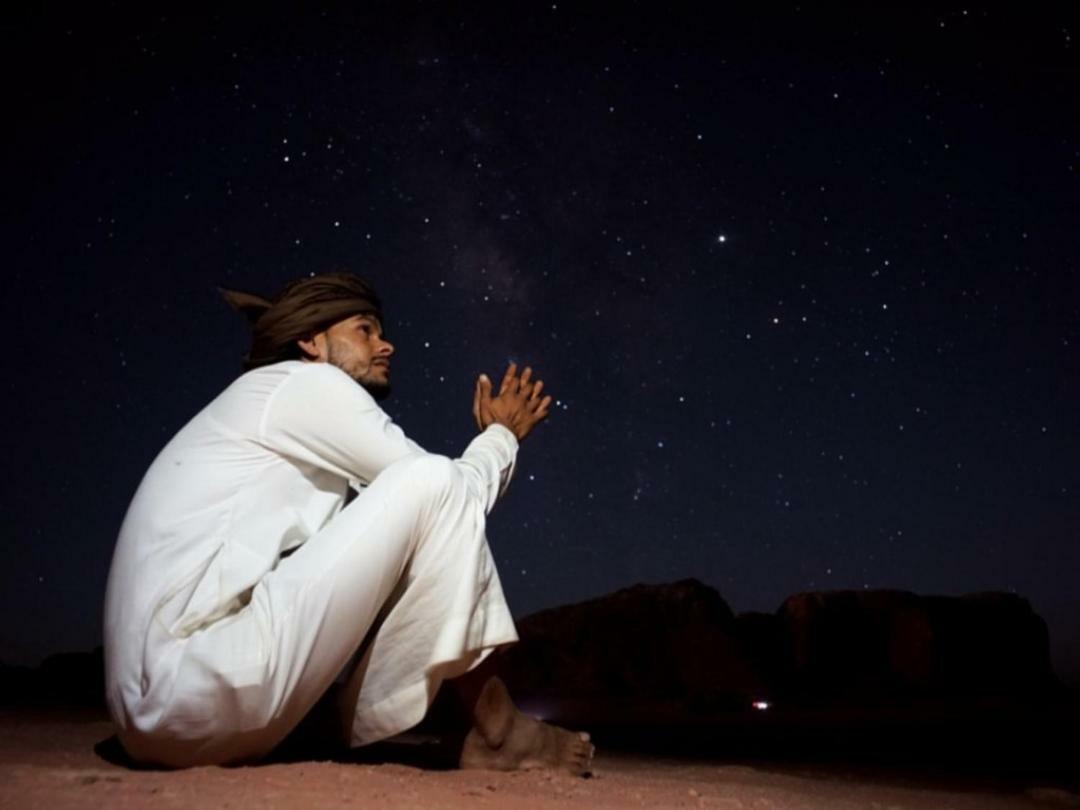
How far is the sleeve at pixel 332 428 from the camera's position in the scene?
2469 millimetres

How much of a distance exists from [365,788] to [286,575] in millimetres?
550

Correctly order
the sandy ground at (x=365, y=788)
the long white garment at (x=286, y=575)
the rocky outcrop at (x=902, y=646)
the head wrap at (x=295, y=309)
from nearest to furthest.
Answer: the sandy ground at (x=365, y=788)
the long white garment at (x=286, y=575)
the head wrap at (x=295, y=309)
the rocky outcrop at (x=902, y=646)

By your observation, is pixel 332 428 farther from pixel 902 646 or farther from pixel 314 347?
pixel 902 646

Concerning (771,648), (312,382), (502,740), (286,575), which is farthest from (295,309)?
(771,648)

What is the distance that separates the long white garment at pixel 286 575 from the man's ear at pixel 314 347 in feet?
1.09

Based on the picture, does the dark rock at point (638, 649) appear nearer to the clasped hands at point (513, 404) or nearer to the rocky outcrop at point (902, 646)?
the rocky outcrop at point (902, 646)

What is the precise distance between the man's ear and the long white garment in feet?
1.09

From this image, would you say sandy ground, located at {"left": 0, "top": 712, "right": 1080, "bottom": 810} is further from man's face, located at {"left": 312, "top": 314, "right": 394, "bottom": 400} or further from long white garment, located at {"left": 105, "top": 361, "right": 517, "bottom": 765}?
man's face, located at {"left": 312, "top": 314, "right": 394, "bottom": 400}

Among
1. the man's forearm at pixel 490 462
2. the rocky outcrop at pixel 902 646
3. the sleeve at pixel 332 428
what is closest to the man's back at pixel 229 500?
the sleeve at pixel 332 428

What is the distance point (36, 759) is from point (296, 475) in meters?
1.12

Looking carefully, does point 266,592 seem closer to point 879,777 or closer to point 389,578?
point 389,578

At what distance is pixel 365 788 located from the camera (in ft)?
6.70

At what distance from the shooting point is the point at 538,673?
2542 cm

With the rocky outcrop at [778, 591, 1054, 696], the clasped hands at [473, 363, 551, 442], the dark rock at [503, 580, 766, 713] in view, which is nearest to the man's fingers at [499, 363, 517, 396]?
the clasped hands at [473, 363, 551, 442]
